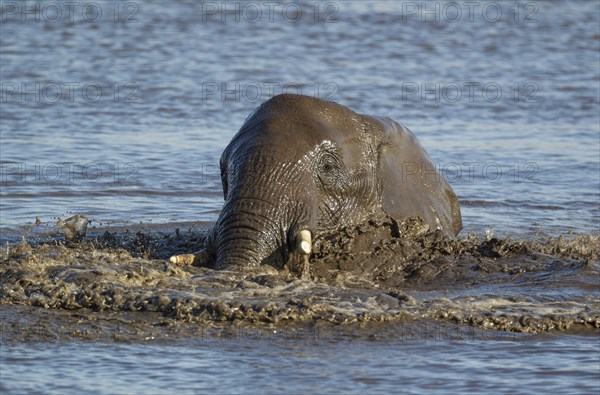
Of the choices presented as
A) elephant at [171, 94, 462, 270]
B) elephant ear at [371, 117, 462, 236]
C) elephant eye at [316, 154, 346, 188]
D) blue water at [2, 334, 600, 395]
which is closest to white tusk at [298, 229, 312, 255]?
elephant at [171, 94, 462, 270]

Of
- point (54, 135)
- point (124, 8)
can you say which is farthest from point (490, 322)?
point (124, 8)

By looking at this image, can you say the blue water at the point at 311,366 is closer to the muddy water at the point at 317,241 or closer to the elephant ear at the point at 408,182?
the muddy water at the point at 317,241

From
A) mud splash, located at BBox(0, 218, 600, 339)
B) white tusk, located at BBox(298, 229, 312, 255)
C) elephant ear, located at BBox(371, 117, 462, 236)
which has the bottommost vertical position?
mud splash, located at BBox(0, 218, 600, 339)

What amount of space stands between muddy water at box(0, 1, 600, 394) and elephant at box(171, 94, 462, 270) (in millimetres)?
228

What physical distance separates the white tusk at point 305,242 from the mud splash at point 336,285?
245 mm

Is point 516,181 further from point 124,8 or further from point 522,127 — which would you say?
point 124,8

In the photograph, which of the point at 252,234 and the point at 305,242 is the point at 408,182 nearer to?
the point at 305,242

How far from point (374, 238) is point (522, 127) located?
9034mm

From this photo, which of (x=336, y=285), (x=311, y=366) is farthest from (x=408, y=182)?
(x=311, y=366)

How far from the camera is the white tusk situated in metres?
10.2

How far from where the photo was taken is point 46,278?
10008mm

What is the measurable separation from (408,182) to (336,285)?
146cm

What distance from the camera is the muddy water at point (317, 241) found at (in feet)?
28.3

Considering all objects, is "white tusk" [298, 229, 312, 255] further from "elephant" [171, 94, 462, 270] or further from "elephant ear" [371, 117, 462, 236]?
"elephant ear" [371, 117, 462, 236]
